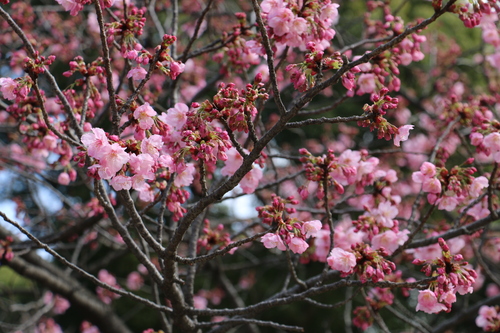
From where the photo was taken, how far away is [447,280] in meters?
1.55

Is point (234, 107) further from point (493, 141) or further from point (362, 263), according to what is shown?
point (493, 141)

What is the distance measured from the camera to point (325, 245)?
246cm

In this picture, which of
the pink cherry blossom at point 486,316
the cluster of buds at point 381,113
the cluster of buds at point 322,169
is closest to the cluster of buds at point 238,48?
the cluster of buds at point 322,169

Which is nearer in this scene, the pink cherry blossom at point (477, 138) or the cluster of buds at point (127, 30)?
the cluster of buds at point (127, 30)

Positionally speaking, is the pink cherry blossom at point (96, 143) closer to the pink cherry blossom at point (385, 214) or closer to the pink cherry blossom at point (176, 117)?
the pink cherry blossom at point (176, 117)

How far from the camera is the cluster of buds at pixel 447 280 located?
5.10 ft

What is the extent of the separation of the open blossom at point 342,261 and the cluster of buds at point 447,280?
0.81 feet

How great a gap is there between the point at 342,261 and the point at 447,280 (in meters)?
0.37

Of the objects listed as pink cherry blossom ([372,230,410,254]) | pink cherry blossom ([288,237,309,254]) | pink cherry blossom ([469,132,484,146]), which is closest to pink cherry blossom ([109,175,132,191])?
pink cherry blossom ([288,237,309,254])

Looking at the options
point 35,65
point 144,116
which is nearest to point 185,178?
point 144,116

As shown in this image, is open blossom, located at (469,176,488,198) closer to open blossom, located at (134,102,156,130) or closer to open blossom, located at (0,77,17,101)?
open blossom, located at (134,102,156,130)

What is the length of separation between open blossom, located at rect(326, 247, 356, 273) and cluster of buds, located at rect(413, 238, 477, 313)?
0.81 ft

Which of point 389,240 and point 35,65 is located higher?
point 35,65

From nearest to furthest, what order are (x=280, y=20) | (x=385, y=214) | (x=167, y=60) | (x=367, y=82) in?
(x=167, y=60)
(x=280, y=20)
(x=385, y=214)
(x=367, y=82)
